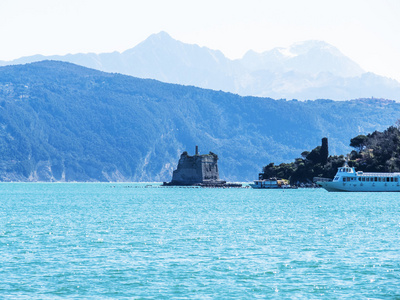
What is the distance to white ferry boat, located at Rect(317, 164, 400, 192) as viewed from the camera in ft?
496

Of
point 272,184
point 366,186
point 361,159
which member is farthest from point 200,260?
point 272,184

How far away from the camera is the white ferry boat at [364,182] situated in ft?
496

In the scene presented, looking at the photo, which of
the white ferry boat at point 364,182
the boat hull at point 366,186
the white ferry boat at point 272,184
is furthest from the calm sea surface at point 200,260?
the white ferry boat at point 272,184

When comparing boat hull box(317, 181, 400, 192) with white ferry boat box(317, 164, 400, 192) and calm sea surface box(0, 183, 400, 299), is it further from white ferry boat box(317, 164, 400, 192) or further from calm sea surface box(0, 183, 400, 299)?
calm sea surface box(0, 183, 400, 299)

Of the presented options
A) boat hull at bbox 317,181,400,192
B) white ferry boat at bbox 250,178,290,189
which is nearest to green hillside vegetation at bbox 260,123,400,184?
white ferry boat at bbox 250,178,290,189

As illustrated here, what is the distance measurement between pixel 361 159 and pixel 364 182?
24388 mm

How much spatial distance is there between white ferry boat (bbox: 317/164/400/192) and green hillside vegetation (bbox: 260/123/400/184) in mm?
11805

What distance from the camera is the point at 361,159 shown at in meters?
175

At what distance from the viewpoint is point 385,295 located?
32062 mm

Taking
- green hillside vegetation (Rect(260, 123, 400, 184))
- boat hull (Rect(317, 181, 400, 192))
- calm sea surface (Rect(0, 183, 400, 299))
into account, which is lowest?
calm sea surface (Rect(0, 183, 400, 299))

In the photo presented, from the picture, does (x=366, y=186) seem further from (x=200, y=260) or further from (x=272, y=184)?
(x=200, y=260)

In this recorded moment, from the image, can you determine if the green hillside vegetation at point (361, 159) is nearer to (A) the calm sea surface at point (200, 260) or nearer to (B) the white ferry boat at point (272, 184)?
(B) the white ferry boat at point (272, 184)

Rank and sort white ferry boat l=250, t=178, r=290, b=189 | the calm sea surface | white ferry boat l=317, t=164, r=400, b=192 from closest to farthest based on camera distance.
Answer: the calm sea surface
white ferry boat l=317, t=164, r=400, b=192
white ferry boat l=250, t=178, r=290, b=189

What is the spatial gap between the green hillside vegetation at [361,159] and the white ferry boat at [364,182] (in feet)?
38.7
